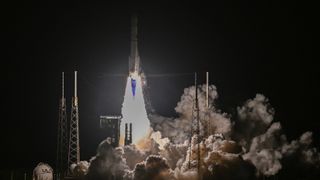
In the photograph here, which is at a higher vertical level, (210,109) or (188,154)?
(210,109)

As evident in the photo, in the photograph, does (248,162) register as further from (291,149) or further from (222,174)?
(291,149)

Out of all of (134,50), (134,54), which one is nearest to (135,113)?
(134,54)

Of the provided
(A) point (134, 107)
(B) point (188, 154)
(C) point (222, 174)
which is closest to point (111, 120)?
(A) point (134, 107)

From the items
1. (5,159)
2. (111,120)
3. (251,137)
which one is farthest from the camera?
(5,159)

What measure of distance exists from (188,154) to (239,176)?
3962 mm

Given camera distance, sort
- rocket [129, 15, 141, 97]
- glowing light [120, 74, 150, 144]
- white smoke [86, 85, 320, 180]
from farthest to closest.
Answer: glowing light [120, 74, 150, 144], rocket [129, 15, 141, 97], white smoke [86, 85, 320, 180]

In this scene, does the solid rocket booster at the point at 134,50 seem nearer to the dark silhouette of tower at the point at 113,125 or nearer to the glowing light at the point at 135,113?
the glowing light at the point at 135,113

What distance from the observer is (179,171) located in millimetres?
41469

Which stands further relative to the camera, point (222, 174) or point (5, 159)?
point (5, 159)

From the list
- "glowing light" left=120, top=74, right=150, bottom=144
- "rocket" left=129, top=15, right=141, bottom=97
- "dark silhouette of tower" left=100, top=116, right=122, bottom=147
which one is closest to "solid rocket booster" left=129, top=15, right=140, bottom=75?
"rocket" left=129, top=15, right=141, bottom=97

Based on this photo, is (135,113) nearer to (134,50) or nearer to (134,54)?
(134,54)

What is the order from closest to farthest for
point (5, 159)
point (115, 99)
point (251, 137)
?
point (251, 137) < point (115, 99) < point (5, 159)

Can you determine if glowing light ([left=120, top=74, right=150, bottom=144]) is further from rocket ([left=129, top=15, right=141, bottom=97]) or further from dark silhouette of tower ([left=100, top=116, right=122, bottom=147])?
dark silhouette of tower ([left=100, top=116, right=122, bottom=147])

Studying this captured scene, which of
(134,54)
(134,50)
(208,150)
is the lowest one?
(208,150)
